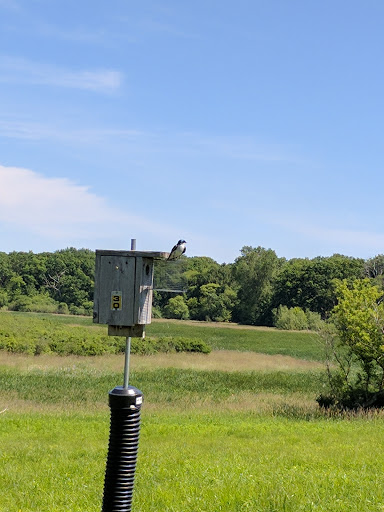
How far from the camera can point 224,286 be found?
3738 inches

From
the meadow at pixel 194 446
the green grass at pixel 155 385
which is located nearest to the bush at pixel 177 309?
the green grass at pixel 155 385

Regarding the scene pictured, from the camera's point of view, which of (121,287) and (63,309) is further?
(63,309)

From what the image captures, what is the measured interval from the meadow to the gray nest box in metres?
2.39

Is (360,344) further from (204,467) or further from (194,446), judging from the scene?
(204,467)

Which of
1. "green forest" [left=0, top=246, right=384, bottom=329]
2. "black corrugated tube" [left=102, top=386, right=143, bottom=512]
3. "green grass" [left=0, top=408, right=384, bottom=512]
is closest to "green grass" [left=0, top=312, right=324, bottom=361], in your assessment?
"green forest" [left=0, top=246, right=384, bottom=329]

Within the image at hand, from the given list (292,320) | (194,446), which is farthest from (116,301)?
(292,320)

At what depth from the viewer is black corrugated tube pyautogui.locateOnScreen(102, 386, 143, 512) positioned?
521cm

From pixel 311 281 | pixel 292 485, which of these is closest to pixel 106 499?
pixel 292 485

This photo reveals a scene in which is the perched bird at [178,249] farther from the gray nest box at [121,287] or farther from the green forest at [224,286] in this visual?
the green forest at [224,286]

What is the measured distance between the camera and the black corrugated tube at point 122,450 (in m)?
5.21

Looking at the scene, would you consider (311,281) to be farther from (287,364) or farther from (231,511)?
(231,511)

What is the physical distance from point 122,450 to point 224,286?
295 feet

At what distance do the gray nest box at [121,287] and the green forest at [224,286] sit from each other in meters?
77.0

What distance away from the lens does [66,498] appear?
24.6 feet
